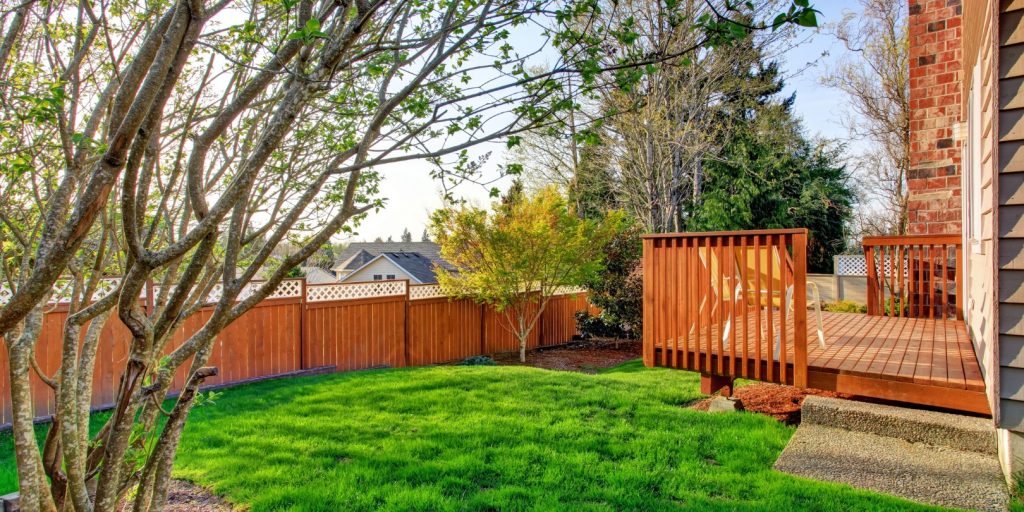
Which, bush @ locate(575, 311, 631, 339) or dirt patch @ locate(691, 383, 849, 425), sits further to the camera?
bush @ locate(575, 311, 631, 339)

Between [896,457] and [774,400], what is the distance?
1606 millimetres

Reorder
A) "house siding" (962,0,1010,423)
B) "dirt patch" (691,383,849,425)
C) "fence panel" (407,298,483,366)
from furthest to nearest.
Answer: "fence panel" (407,298,483,366) → "dirt patch" (691,383,849,425) → "house siding" (962,0,1010,423)

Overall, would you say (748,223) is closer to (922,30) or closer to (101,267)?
(922,30)

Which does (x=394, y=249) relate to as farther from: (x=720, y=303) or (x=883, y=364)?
(x=883, y=364)

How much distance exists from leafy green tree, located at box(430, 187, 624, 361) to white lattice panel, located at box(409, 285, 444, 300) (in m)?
0.13

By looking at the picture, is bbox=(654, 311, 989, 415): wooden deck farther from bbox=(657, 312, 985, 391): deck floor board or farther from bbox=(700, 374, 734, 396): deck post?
bbox=(700, 374, 734, 396): deck post

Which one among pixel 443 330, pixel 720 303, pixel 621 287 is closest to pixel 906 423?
pixel 720 303

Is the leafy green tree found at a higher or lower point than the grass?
higher

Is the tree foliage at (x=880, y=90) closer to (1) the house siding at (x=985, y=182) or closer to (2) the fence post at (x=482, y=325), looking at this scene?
(2) the fence post at (x=482, y=325)

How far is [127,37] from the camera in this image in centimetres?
283

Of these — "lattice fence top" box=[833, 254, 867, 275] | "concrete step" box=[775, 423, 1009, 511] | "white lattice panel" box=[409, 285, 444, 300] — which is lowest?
"concrete step" box=[775, 423, 1009, 511]

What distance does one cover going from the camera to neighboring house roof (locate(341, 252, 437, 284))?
79.4 feet

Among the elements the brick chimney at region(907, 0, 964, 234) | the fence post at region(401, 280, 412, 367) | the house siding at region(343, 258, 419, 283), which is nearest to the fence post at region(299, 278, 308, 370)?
the fence post at region(401, 280, 412, 367)

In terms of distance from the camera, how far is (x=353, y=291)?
8.12 m
